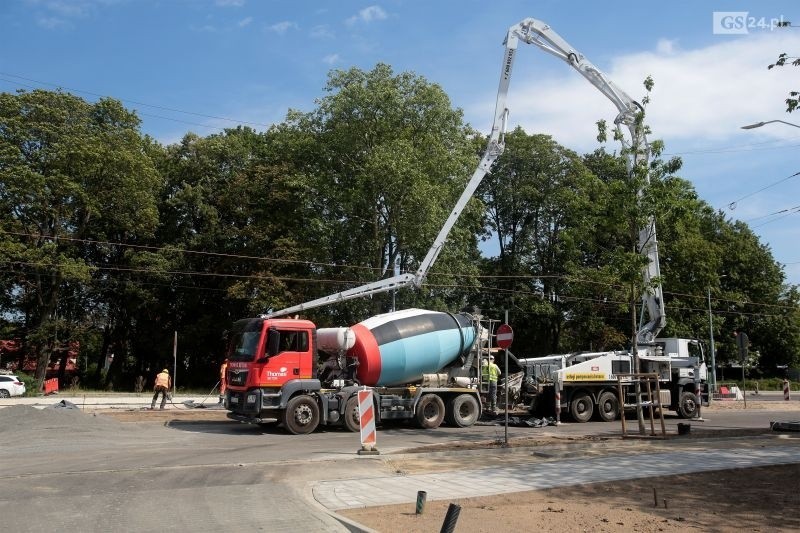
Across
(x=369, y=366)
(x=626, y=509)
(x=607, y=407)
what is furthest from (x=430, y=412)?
(x=626, y=509)

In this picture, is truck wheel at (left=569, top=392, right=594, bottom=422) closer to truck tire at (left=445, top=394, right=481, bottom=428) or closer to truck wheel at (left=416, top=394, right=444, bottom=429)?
truck tire at (left=445, top=394, right=481, bottom=428)

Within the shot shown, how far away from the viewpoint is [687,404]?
2398 centimetres

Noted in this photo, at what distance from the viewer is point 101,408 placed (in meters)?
25.6

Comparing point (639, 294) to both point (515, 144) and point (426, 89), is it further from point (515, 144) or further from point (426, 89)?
point (515, 144)

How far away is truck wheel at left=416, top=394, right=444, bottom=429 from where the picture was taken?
63.0ft

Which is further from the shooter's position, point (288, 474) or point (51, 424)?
point (51, 424)

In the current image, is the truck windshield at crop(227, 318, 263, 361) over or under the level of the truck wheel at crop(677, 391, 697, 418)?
over

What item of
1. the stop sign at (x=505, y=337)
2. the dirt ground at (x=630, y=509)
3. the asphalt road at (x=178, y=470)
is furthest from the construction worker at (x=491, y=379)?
the dirt ground at (x=630, y=509)

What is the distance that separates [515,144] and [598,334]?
622 inches

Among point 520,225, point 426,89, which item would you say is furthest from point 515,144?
point 426,89

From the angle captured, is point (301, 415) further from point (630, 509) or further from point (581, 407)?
point (630, 509)

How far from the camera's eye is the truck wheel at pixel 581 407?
857 inches

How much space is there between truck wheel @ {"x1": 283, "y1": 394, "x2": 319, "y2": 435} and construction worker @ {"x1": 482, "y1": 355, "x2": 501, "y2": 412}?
5.69 meters

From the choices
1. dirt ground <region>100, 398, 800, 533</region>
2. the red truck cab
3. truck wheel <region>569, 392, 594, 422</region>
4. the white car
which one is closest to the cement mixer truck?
the red truck cab
